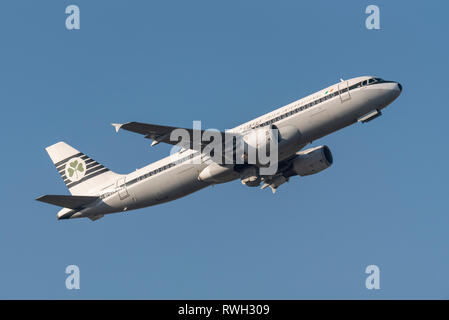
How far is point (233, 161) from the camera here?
5838cm

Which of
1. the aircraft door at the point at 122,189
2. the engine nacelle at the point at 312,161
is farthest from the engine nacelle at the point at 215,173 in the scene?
the aircraft door at the point at 122,189

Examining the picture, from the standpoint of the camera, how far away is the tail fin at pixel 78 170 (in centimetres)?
6650

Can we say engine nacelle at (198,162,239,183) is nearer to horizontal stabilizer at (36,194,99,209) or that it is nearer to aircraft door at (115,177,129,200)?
aircraft door at (115,177,129,200)

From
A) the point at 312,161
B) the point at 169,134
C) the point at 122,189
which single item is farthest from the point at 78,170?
the point at 312,161

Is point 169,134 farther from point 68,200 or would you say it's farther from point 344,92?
point 344,92

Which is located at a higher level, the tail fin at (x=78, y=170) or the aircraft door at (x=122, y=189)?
the tail fin at (x=78, y=170)

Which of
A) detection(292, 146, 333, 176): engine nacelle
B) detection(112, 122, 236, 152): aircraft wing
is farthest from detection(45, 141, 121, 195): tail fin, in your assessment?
detection(292, 146, 333, 176): engine nacelle

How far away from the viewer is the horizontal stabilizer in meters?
62.1

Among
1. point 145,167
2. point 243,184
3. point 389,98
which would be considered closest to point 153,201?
point 145,167

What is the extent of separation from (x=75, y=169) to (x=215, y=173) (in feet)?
54.6

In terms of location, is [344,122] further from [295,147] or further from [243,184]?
[243,184]

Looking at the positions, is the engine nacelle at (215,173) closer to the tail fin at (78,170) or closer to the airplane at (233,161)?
the airplane at (233,161)

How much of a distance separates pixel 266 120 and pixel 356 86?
721cm

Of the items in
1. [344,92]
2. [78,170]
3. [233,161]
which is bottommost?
[233,161]
